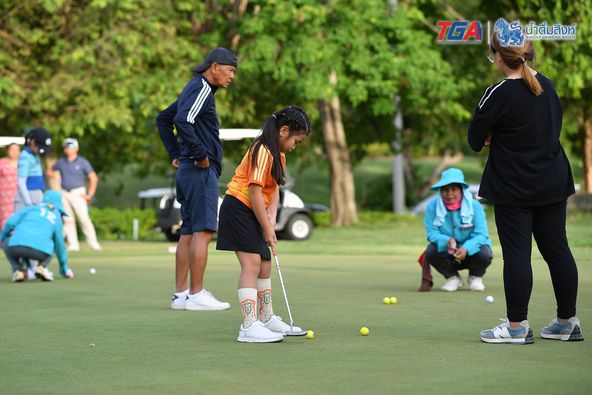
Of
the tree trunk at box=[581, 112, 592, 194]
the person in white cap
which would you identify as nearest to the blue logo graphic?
the person in white cap

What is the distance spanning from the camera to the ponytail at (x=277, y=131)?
826cm

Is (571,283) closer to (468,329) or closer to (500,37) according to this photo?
(468,329)

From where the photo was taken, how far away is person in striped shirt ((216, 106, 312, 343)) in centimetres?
826

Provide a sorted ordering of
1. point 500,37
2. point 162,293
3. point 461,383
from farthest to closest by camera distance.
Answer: point 162,293, point 500,37, point 461,383

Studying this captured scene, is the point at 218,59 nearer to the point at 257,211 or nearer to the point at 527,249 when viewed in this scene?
the point at 257,211

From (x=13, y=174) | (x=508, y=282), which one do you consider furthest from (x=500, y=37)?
(x=13, y=174)

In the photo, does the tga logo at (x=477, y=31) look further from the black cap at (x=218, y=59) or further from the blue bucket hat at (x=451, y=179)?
the black cap at (x=218, y=59)

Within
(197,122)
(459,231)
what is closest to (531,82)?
(197,122)

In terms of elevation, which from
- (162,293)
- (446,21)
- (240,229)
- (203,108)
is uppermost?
(446,21)

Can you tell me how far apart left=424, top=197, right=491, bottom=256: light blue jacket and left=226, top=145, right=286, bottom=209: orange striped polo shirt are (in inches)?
149

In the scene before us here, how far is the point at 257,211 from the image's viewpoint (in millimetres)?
8289

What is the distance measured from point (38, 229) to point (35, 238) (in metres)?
0.14

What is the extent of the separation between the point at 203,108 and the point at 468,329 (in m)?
3.05

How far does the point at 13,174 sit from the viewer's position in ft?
61.7
